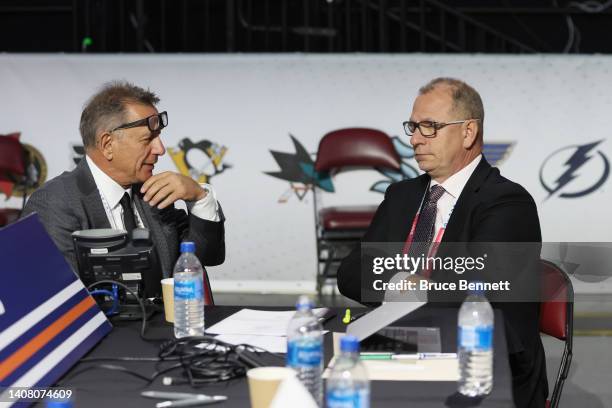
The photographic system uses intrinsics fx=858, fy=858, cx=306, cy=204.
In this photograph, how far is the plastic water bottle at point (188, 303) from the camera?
2337mm

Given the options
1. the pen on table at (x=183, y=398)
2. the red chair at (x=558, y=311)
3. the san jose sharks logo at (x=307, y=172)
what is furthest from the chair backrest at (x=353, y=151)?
the pen on table at (x=183, y=398)

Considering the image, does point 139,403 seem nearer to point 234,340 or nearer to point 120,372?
point 120,372

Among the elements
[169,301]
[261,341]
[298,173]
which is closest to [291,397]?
[261,341]

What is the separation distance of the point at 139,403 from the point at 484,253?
1468 mm

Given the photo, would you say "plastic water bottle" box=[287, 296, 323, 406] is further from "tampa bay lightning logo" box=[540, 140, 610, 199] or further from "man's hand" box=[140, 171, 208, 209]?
"tampa bay lightning logo" box=[540, 140, 610, 199]

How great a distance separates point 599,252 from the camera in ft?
19.4

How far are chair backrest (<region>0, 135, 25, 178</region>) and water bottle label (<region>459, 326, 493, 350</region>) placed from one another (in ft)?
15.0

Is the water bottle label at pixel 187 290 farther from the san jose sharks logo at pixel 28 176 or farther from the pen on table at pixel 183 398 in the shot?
the san jose sharks logo at pixel 28 176

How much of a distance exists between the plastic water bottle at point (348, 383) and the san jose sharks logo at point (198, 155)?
444 centimetres

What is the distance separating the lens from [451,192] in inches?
125

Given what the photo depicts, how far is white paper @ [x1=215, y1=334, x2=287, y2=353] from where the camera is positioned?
87.9 inches
